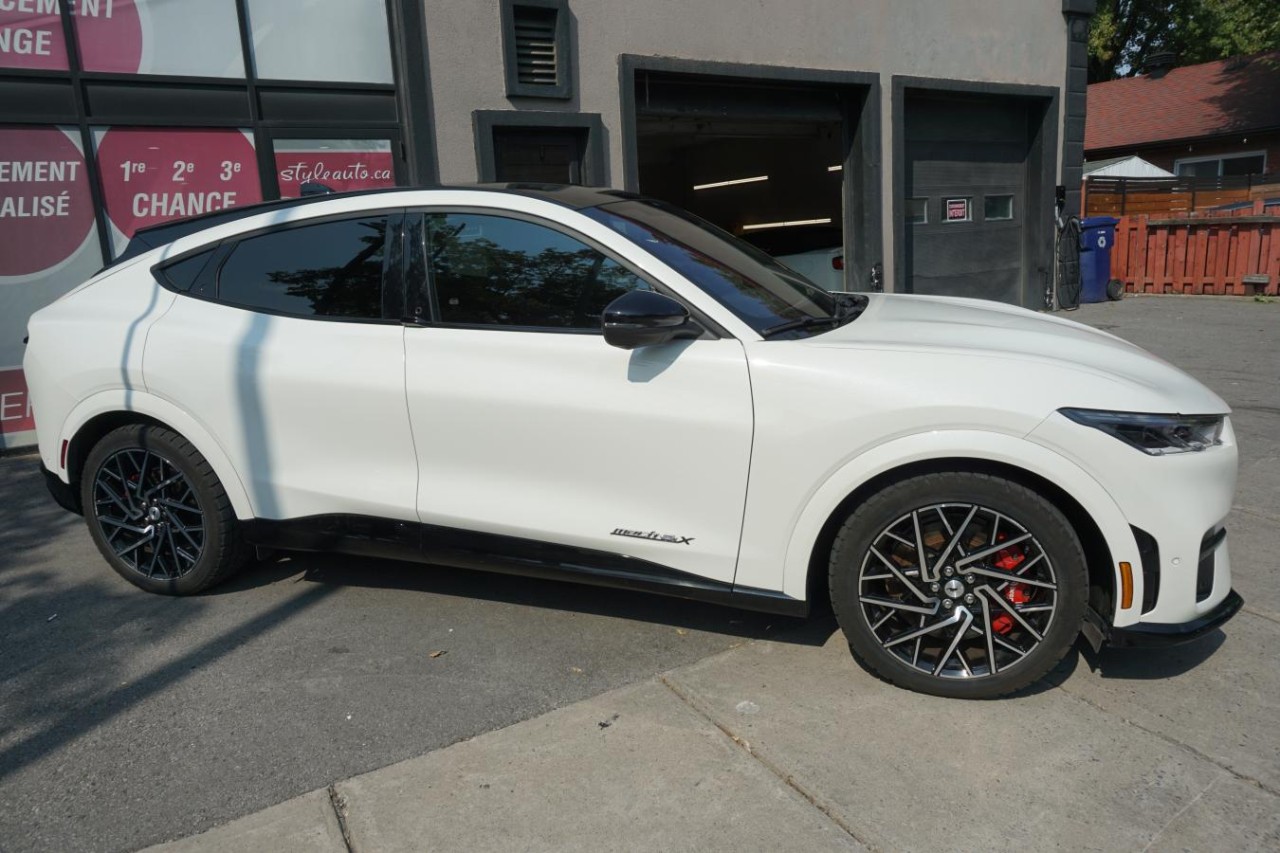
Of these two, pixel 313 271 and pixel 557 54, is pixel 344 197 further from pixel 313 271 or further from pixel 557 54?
pixel 557 54

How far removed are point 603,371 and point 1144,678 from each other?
83.1 inches

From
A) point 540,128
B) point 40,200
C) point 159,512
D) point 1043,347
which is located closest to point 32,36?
point 40,200

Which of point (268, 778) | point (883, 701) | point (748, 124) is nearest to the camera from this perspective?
point (268, 778)

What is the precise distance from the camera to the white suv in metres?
2.87

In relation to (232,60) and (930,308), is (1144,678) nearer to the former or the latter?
(930,308)

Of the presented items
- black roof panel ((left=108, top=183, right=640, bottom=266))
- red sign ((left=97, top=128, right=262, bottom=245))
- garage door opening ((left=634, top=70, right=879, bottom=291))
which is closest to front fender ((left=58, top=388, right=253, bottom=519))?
black roof panel ((left=108, top=183, right=640, bottom=266))

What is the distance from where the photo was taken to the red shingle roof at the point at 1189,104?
1080 inches

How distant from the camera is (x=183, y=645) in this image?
3.67m

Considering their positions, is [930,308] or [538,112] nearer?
[930,308]

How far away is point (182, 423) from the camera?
12.6 ft

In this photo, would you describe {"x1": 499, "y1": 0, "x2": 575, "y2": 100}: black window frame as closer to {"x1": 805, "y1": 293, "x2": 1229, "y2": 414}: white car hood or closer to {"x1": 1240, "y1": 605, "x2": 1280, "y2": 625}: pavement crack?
{"x1": 805, "y1": 293, "x2": 1229, "y2": 414}: white car hood

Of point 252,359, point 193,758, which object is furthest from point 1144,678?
point 252,359

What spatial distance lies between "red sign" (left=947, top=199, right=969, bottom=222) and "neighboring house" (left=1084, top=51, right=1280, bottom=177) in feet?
65.6

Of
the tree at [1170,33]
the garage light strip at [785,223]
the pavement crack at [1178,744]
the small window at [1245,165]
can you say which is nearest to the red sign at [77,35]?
the pavement crack at [1178,744]
